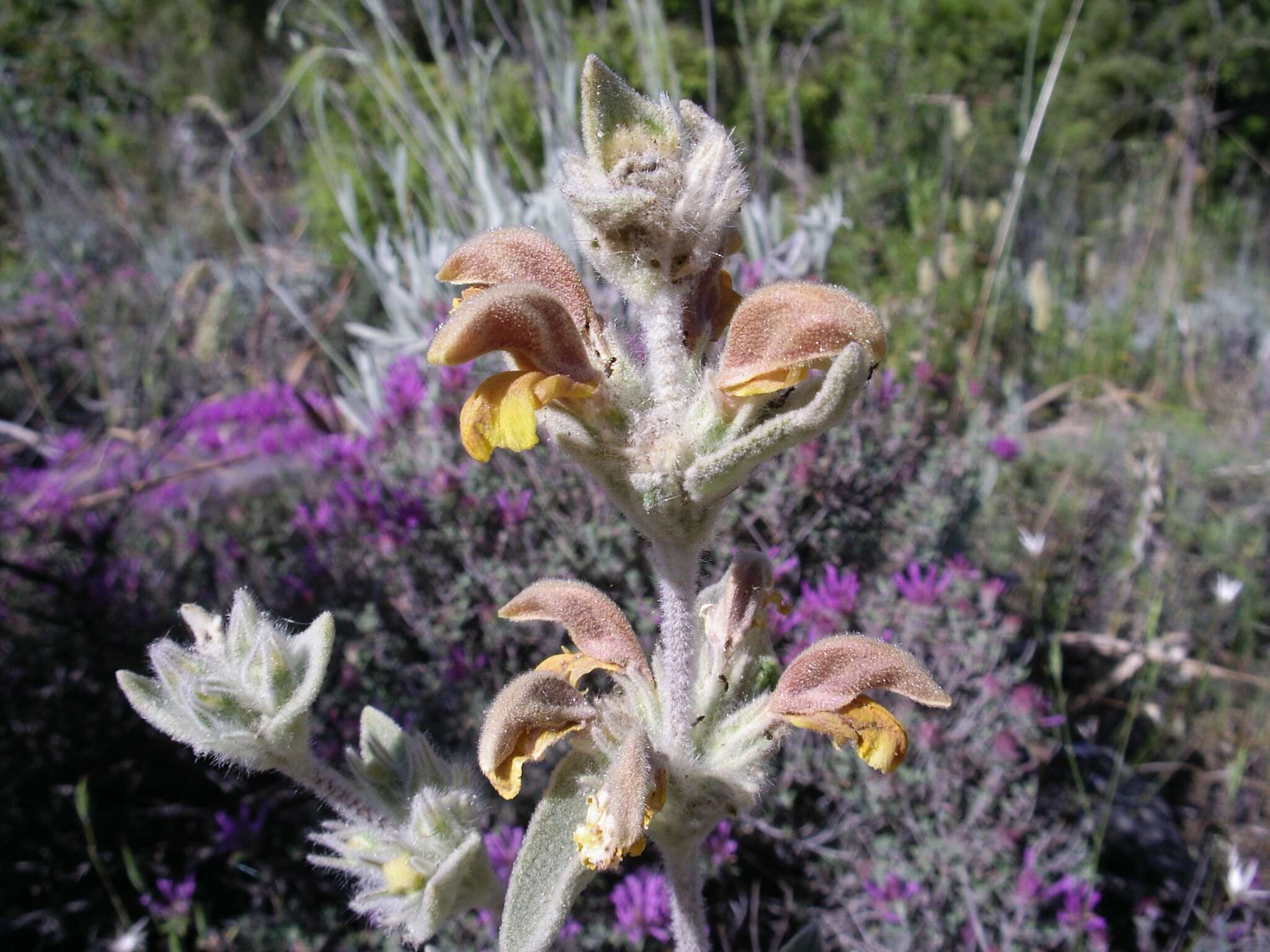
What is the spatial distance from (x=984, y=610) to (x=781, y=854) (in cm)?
72

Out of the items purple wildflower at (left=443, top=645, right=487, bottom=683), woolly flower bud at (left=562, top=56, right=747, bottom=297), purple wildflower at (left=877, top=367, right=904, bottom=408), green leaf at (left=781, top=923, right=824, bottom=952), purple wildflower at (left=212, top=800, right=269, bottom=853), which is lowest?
purple wildflower at (left=212, top=800, right=269, bottom=853)

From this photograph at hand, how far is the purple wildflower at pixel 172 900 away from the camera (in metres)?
1.73

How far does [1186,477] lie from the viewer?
123 inches

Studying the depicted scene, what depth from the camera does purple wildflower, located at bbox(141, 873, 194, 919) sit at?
1.73 m

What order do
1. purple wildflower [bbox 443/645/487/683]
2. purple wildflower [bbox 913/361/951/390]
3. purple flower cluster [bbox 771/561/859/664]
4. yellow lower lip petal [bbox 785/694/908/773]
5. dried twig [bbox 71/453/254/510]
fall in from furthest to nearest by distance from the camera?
Result: purple wildflower [bbox 913/361/951/390] → dried twig [bbox 71/453/254/510] → purple wildflower [bbox 443/645/487/683] → purple flower cluster [bbox 771/561/859/664] → yellow lower lip petal [bbox 785/694/908/773]

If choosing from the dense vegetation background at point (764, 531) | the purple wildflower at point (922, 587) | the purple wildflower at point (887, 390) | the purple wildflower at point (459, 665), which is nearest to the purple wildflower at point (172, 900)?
the dense vegetation background at point (764, 531)

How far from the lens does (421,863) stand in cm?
91

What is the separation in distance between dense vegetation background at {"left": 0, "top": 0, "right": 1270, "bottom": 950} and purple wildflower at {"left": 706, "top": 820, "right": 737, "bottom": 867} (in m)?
0.01

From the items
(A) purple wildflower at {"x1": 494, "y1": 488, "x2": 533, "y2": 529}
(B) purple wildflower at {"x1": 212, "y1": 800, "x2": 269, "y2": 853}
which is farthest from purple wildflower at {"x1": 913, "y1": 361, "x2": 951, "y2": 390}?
(B) purple wildflower at {"x1": 212, "y1": 800, "x2": 269, "y2": 853}

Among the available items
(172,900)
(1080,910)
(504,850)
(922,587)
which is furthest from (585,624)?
(172,900)

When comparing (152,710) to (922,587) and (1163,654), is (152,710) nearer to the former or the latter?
(922,587)

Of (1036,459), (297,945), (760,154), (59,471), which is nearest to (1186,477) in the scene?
(1036,459)

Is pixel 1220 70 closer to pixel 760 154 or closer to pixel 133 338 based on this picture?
pixel 760 154

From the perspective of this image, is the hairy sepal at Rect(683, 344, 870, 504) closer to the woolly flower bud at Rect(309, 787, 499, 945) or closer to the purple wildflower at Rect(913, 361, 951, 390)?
the woolly flower bud at Rect(309, 787, 499, 945)
